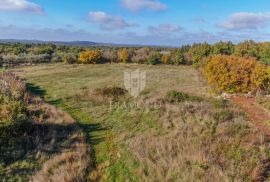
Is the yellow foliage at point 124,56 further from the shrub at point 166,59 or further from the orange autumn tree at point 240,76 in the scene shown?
the orange autumn tree at point 240,76

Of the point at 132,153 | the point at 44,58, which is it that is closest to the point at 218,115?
the point at 132,153

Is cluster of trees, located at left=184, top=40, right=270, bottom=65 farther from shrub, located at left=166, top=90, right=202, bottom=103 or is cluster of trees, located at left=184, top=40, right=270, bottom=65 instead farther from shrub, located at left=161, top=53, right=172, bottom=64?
shrub, located at left=166, top=90, right=202, bottom=103

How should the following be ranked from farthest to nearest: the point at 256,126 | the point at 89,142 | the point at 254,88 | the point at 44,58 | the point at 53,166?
the point at 44,58, the point at 254,88, the point at 256,126, the point at 89,142, the point at 53,166

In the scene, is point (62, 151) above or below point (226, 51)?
below

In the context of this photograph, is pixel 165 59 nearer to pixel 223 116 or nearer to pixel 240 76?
pixel 240 76

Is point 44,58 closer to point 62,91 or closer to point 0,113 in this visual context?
point 62,91

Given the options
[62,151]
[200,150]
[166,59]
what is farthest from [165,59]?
[62,151]
